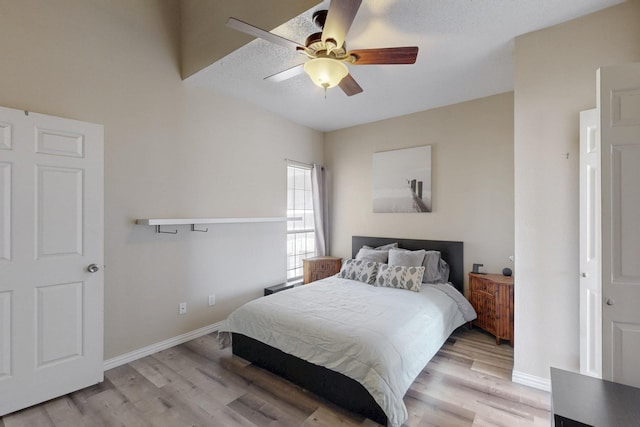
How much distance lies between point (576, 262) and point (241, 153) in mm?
3425

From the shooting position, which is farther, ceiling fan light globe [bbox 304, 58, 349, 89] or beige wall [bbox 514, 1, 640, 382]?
beige wall [bbox 514, 1, 640, 382]

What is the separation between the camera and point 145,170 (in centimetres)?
277

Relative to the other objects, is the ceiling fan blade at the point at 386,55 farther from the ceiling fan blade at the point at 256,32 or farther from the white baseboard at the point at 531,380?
the white baseboard at the point at 531,380

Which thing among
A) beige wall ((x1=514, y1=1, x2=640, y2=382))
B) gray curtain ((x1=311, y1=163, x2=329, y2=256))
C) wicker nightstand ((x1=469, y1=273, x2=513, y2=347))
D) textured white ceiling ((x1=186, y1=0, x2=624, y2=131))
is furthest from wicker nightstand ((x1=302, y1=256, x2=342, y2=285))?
beige wall ((x1=514, y1=1, x2=640, y2=382))

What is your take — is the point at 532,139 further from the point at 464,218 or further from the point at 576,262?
the point at 464,218

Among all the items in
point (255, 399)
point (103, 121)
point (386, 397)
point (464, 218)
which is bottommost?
point (255, 399)

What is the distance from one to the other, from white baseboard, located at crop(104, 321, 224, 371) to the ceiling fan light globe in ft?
7.73

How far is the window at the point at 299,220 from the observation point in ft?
14.6

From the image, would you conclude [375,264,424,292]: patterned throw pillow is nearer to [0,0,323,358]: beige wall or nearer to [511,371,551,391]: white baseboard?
[511,371,551,391]: white baseboard

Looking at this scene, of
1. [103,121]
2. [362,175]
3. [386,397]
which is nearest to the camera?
[386,397]

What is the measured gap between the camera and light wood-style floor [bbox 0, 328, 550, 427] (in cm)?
188

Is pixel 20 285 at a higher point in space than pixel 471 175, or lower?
lower

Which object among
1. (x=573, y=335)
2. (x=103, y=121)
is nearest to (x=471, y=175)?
(x=573, y=335)

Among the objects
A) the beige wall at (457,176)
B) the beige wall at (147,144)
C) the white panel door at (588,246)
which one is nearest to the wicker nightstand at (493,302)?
the beige wall at (457,176)
